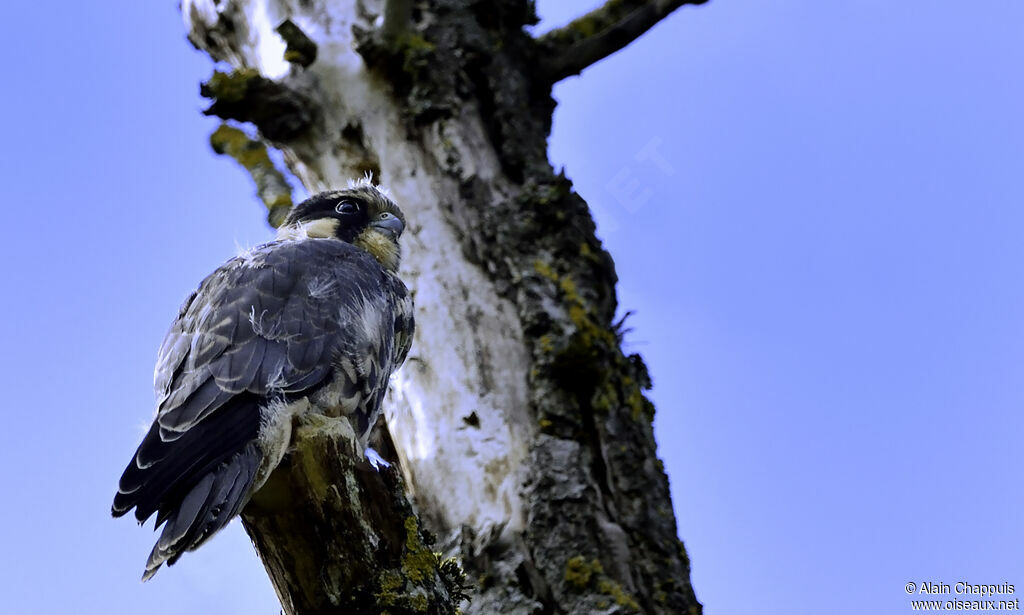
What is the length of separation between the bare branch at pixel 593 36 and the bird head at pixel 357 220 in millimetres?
1371

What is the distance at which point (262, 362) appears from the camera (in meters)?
3.10

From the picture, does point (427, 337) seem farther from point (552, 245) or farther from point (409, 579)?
point (409, 579)

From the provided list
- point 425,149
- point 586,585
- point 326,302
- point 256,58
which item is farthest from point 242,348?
point 256,58

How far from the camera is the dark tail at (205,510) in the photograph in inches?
98.8

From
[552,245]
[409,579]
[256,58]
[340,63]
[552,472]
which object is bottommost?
[409,579]

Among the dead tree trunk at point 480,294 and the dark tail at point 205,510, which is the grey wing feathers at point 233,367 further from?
the dead tree trunk at point 480,294

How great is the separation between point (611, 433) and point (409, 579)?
1294 millimetres

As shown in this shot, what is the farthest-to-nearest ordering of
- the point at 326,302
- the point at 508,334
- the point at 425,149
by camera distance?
the point at 425,149 → the point at 508,334 → the point at 326,302

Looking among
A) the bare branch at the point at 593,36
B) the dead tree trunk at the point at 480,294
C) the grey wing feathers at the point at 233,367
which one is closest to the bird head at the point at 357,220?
the dead tree trunk at the point at 480,294

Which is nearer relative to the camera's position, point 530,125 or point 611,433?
point 611,433

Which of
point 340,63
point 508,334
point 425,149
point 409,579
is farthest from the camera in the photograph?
point 340,63

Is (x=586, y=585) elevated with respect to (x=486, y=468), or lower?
lower

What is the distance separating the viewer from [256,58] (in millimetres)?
5355

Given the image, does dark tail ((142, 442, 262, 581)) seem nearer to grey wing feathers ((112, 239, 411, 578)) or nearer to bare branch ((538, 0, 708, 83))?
grey wing feathers ((112, 239, 411, 578))
